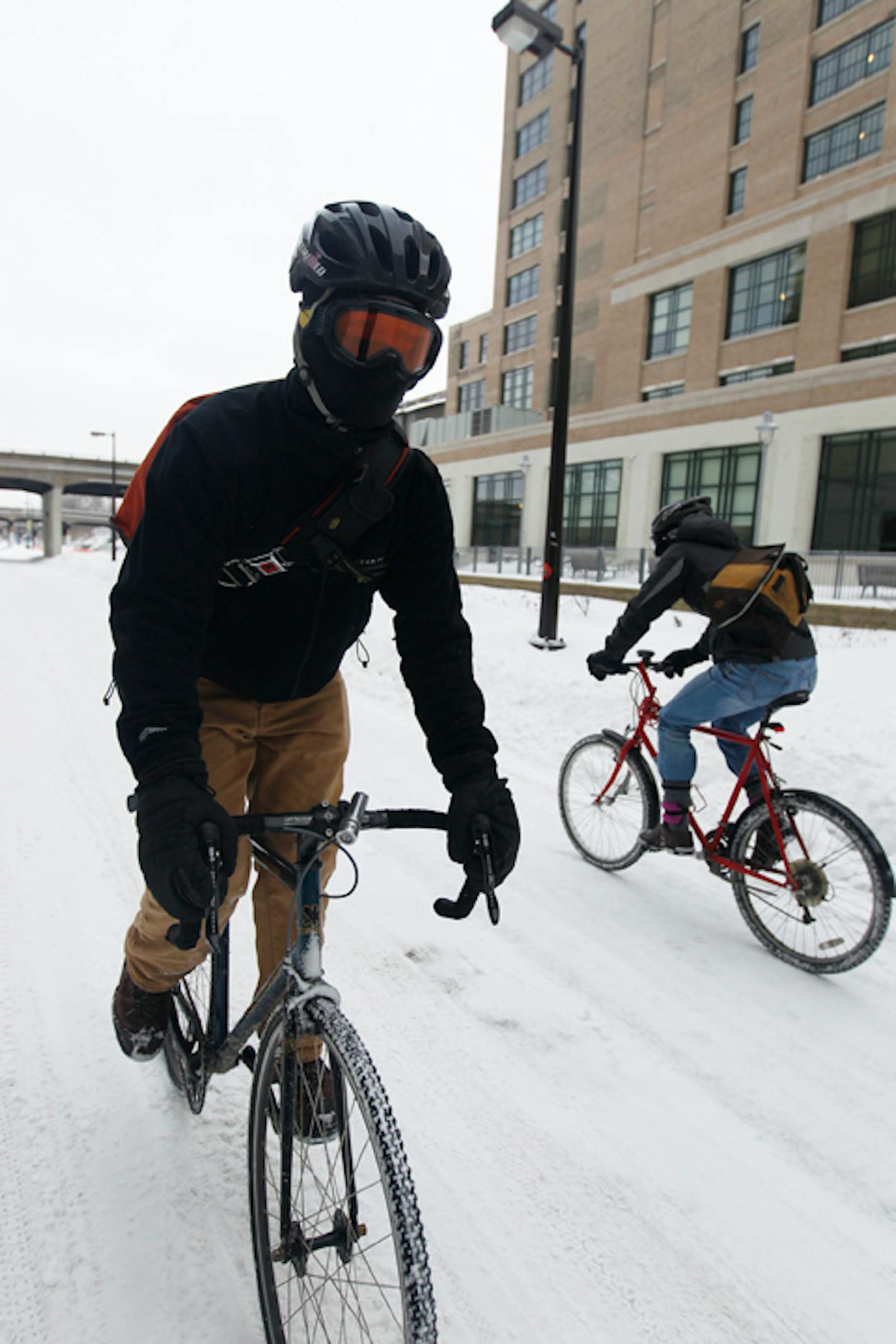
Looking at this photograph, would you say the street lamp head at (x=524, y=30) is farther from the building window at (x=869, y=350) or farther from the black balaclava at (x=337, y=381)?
the building window at (x=869, y=350)

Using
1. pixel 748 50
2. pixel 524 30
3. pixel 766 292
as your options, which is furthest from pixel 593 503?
pixel 524 30

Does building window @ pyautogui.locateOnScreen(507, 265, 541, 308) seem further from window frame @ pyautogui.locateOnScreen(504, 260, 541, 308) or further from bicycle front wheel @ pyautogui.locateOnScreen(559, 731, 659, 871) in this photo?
bicycle front wheel @ pyautogui.locateOnScreen(559, 731, 659, 871)

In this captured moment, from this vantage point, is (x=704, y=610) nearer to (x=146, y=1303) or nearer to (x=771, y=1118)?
(x=771, y=1118)

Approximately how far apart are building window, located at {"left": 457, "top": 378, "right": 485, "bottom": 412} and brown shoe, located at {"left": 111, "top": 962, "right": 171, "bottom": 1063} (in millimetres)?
49647

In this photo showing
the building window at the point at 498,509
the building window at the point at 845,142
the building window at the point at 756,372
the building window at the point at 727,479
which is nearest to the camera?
the building window at the point at 845,142

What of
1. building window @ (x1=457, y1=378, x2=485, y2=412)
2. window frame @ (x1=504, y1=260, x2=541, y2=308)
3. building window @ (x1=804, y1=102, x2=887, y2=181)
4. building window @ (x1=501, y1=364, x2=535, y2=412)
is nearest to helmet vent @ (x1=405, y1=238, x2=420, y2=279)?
building window @ (x1=804, y1=102, x2=887, y2=181)

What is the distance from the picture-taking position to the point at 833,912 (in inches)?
A: 139

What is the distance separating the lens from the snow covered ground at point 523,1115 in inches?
75.4

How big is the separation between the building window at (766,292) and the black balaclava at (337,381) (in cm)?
3209

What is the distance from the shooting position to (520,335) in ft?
149

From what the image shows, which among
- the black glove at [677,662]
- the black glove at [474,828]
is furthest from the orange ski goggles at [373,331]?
the black glove at [677,662]

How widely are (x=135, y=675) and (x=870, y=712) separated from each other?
6046 millimetres

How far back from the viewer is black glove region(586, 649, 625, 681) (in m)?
4.36

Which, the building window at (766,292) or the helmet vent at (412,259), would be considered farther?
the building window at (766,292)
